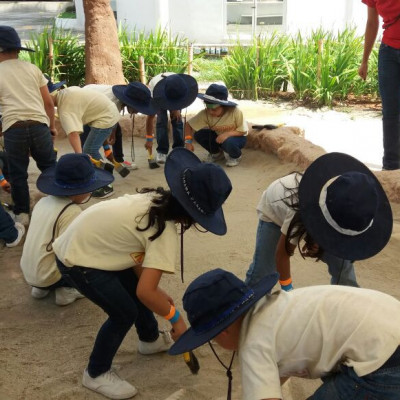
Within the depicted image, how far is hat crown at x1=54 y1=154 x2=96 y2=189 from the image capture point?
2678 mm

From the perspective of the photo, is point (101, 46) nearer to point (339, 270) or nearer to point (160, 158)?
point (160, 158)

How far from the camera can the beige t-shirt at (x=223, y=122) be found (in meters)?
5.36

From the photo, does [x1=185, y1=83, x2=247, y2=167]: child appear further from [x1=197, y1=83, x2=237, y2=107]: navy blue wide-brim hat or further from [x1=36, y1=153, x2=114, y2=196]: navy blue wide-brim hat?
[x1=36, y1=153, x2=114, y2=196]: navy blue wide-brim hat

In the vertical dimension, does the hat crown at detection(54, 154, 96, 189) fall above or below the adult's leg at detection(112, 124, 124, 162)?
above

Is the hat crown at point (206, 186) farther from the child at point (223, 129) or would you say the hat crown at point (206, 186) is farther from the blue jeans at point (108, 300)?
the child at point (223, 129)

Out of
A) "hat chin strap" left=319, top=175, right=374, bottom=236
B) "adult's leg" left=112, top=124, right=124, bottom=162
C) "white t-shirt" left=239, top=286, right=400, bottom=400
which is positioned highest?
"hat chin strap" left=319, top=175, right=374, bottom=236

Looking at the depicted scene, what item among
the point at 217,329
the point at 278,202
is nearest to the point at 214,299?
the point at 217,329

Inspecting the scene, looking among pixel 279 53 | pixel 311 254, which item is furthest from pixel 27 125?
pixel 279 53

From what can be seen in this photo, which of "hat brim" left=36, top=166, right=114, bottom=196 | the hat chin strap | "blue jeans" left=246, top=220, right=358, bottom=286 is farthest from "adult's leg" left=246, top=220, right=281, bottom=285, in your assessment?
"hat brim" left=36, top=166, right=114, bottom=196

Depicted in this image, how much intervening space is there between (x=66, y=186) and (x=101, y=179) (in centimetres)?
19

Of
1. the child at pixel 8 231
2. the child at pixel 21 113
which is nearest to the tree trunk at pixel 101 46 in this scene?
the child at pixel 21 113

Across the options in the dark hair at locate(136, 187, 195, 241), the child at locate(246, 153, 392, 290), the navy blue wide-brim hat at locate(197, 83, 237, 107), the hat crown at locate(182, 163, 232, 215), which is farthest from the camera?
the navy blue wide-brim hat at locate(197, 83, 237, 107)

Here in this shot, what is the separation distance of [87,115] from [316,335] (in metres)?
3.32

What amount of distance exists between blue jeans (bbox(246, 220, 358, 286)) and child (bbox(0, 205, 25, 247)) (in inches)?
70.2
